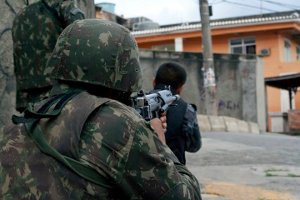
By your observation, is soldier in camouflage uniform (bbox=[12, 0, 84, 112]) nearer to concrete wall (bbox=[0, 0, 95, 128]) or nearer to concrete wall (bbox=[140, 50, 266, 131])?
concrete wall (bbox=[0, 0, 95, 128])

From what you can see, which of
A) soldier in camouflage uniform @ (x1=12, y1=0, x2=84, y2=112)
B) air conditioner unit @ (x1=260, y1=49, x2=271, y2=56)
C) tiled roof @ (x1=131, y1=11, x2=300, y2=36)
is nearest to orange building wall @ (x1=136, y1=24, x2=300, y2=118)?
air conditioner unit @ (x1=260, y1=49, x2=271, y2=56)

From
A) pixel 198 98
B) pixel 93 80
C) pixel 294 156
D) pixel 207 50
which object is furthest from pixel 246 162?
pixel 198 98

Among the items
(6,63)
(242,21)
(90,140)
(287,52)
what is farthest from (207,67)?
(287,52)

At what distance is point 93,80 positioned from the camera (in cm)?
174

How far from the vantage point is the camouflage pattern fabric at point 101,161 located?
160 cm

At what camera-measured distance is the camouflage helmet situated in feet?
5.68

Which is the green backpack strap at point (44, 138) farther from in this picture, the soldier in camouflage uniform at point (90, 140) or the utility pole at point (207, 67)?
the utility pole at point (207, 67)

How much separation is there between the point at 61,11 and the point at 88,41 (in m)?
1.73

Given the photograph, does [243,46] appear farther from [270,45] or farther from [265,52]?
[270,45]

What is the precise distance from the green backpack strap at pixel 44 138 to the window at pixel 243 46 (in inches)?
1024

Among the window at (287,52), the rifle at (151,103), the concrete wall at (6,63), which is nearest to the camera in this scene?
the rifle at (151,103)

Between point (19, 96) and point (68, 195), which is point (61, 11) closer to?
point (19, 96)

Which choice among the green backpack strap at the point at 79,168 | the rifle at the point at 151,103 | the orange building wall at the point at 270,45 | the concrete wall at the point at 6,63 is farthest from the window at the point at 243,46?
the green backpack strap at the point at 79,168

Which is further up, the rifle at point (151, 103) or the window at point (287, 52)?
the window at point (287, 52)
